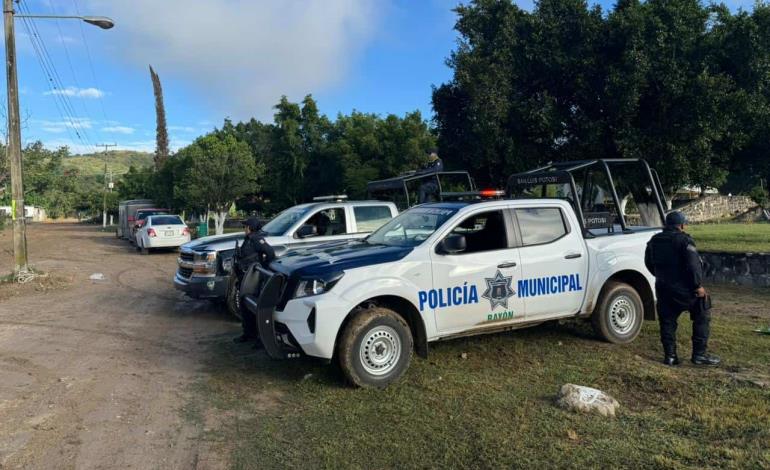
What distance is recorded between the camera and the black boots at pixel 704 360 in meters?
6.07

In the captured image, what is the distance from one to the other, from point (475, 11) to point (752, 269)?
10.3 metres

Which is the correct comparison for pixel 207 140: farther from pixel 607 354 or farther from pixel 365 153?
pixel 607 354

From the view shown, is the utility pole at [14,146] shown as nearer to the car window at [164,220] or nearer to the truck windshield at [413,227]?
the car window at [164,220]

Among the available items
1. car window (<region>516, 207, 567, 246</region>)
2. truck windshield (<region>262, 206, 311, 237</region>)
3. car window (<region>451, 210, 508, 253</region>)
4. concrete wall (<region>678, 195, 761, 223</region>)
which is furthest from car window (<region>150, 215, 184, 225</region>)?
concrete wall (<region>678, 195, 761, 223</region>)

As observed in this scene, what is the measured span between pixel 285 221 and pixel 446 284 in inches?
174

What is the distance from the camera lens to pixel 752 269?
1132cm

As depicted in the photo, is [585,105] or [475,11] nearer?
[585,105]

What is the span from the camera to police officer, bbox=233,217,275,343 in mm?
6297

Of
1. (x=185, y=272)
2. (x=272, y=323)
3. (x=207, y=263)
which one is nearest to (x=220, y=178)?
(x=185, y=272)

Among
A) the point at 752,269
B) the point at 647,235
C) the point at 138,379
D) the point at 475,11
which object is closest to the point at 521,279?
the point at 647,235

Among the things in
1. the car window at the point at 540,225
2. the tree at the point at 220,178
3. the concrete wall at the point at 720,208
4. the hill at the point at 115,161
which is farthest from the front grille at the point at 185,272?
the hill at the point at 115,161

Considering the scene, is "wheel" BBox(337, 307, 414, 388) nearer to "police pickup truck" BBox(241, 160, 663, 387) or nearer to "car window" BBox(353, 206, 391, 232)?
"police pickup truck" BBox(241, 160, 663, 387)

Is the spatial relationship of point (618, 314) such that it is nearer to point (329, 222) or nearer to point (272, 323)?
point (272, 323)

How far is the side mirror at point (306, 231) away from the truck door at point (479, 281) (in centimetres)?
332
